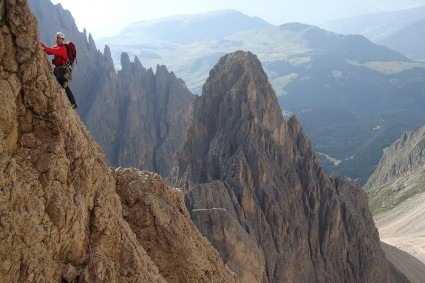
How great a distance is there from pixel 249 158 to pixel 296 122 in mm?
11627

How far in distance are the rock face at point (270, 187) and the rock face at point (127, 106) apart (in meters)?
41.7

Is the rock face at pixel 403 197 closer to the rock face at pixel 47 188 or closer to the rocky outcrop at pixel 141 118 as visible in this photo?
the rocky outcrop at pixel 141 118

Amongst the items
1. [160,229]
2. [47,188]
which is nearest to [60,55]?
[47,188]

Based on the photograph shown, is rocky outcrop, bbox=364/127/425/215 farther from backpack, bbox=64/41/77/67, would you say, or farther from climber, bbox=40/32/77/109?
climber, bbox=40/32/77/109

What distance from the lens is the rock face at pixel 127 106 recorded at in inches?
4109

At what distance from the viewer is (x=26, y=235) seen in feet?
32.3

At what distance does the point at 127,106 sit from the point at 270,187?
68.6 meters

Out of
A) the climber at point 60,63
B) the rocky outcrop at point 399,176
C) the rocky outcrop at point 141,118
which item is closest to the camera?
the climber at point 60,63

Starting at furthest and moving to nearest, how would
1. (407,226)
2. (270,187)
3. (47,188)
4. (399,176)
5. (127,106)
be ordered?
1. (399,176)
2. (127,106)
3. (407,226)
4. (270,187)
5. (47,188)

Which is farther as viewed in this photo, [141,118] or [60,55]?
[141,118]

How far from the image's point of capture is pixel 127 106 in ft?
368

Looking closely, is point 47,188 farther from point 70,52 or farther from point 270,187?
point 270,187

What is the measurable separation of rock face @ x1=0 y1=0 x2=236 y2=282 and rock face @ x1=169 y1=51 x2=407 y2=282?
2432 cm

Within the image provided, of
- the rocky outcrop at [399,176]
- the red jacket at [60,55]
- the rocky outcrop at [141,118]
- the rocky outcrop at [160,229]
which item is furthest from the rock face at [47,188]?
the rocky outcrop at [399,176]
